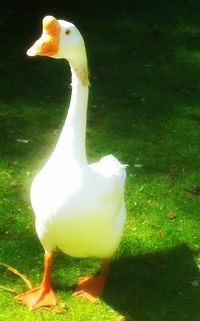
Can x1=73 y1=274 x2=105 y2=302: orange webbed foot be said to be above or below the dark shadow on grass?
above

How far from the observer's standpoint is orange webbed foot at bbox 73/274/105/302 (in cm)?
366

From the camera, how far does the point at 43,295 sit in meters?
3.61

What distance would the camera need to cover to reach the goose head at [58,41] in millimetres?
2930

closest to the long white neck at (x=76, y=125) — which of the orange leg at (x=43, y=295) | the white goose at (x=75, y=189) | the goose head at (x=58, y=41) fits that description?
the white goose at (x=75, y=189)

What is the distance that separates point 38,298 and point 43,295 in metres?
0.04

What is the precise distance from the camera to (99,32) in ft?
24.5

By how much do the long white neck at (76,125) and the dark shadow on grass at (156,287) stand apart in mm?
955

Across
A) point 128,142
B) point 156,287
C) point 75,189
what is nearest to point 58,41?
point 75,189

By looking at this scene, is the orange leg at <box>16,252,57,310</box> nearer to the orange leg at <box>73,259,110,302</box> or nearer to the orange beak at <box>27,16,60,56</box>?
the orange leg at <box>73,259,110,302</box>

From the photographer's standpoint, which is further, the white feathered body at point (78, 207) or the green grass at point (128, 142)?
the green grass at point (128, 142)

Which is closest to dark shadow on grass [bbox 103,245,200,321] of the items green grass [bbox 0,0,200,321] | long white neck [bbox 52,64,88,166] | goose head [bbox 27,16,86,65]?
green grass [bbox 0,0,200,321]

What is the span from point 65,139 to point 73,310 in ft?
3.41

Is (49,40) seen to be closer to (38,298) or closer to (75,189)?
(75,189)

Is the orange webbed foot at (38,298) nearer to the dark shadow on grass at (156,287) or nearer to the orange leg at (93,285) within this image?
the orange leg at (93,285)
